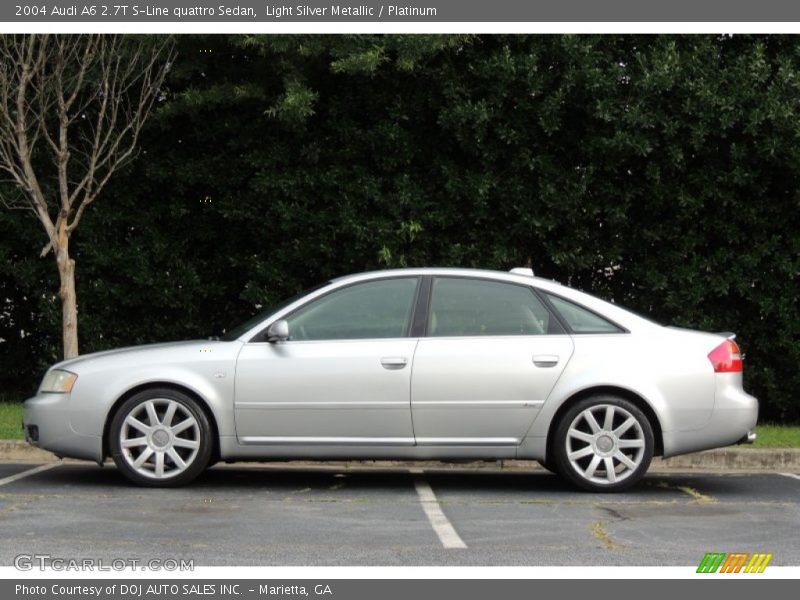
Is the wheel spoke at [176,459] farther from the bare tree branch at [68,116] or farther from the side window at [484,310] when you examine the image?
the bare tree branch at [68,116]

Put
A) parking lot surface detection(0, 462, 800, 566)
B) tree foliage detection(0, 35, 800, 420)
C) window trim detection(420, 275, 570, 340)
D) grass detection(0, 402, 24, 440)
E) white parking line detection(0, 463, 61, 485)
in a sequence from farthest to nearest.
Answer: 1. tree foliage detection(0, 35, 800, 420)
2. grass detection(0, 402, 24, 440)
3. white parking line detection(0, 463, 61, 485)
4. window trim detection(420, 275, 570, 340)
5. parking lot surface detection(0, 462, 800, 566)

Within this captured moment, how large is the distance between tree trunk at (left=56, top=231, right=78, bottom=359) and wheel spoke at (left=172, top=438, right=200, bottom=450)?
4.81 metres

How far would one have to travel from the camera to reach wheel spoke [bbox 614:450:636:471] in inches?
352

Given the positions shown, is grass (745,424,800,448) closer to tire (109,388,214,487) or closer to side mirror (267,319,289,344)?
side mirror (267,319,289,344)

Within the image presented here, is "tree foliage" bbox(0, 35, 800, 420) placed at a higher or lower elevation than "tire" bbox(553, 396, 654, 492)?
higher

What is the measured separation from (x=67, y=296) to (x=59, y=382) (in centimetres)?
436

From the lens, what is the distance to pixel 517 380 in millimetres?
8922

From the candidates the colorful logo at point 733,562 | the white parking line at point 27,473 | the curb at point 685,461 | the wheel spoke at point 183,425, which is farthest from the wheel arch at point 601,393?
the white parking line at point 27,473

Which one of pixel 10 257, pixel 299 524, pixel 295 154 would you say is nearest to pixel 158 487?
pixel 299 524

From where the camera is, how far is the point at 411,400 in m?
8.91

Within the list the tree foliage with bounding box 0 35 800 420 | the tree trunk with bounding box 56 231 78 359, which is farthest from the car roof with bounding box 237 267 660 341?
the tree trunk with bounding box 56 231 78 359

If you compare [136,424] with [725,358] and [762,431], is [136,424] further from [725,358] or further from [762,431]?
[762,431]

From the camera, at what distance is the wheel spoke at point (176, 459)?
8.97 metres

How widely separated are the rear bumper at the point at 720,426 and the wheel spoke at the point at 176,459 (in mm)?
3281
